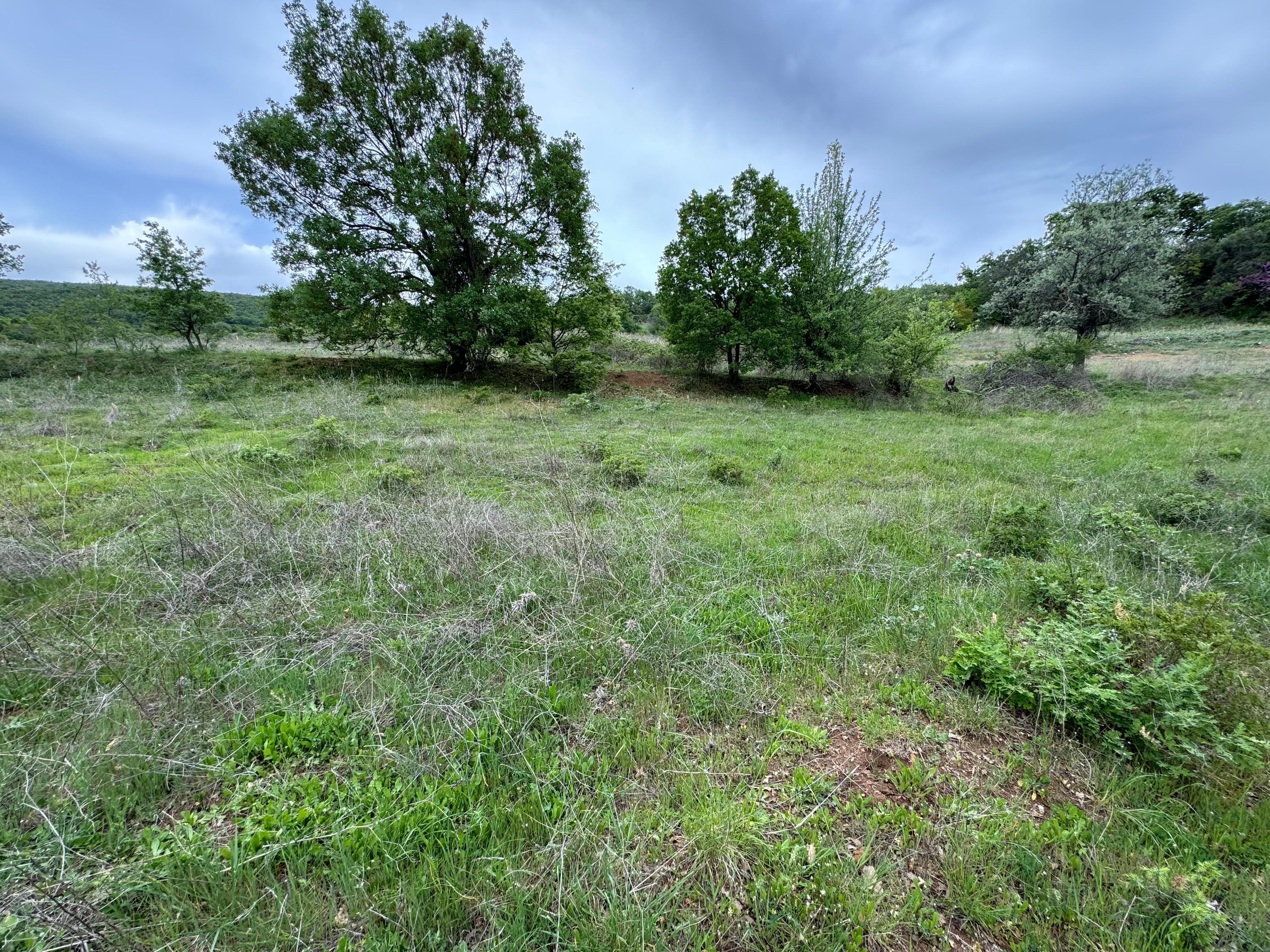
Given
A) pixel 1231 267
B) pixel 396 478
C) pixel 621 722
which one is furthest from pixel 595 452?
pixel 1231 267

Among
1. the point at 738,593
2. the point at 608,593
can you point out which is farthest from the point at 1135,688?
the point at 608,593

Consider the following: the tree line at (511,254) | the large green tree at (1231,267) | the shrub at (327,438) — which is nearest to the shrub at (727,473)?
the shrub at (327,438)

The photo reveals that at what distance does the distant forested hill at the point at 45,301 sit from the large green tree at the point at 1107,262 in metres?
38.6

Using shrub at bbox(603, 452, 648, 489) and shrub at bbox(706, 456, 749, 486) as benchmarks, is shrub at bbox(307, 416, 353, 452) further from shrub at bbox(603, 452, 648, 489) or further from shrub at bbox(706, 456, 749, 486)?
shrub at bbox(706, 456, 749, 486)

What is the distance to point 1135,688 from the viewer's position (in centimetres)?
219

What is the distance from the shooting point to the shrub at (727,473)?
253 inches

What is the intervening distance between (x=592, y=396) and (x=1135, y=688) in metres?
14.4

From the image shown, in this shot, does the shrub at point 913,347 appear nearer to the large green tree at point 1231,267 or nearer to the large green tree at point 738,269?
the large green tree at point 738,269

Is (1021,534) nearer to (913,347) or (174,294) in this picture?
(913,347)

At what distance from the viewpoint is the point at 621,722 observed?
227 cm

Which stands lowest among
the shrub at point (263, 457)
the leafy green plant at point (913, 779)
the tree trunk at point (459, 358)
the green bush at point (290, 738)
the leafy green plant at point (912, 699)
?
the leafy green plant at point (913, 779)

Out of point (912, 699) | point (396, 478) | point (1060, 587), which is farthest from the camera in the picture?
point (396, 478)

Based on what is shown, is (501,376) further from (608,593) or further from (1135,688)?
(1135,688)

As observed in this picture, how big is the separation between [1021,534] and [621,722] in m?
4.22
